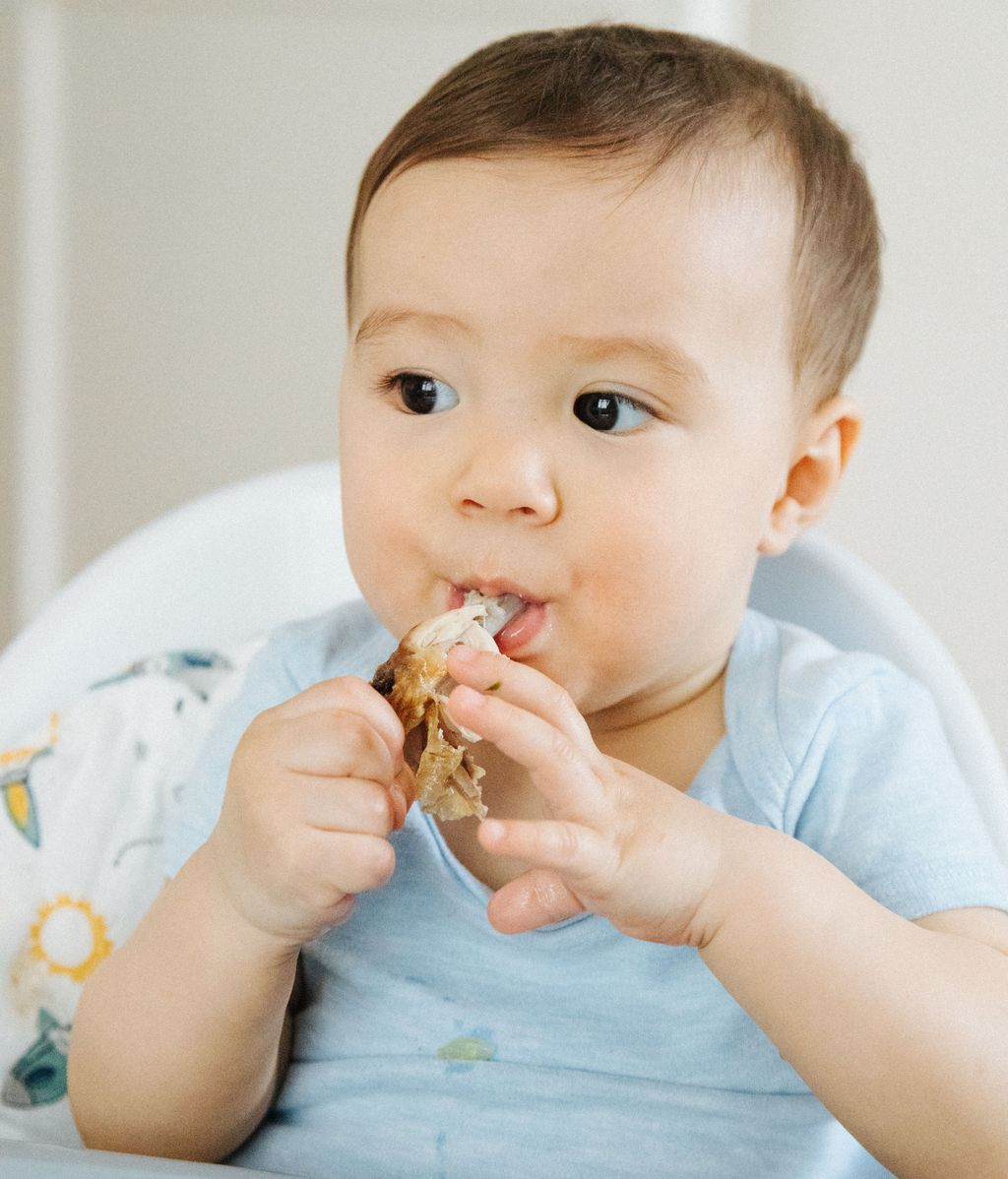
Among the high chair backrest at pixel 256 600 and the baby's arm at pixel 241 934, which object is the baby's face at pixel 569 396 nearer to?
the baby's arm at pixel 241 934

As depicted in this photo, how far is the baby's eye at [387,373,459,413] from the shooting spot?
725mm

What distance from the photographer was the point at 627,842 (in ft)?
1.96

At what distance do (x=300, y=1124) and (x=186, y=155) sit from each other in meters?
1.22

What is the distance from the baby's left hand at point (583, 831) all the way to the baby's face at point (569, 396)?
110 millimetres

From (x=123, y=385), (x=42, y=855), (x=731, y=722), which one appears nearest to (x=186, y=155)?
(x=123, y=385)

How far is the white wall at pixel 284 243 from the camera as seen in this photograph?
5.12 feet

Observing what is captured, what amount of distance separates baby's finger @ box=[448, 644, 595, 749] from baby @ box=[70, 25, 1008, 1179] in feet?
0.13

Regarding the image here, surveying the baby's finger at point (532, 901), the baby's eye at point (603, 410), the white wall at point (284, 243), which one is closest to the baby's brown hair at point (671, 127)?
the baby's eye at point (603, 410)

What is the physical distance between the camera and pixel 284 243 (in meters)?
1.68

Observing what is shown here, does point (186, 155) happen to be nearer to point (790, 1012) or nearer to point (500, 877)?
point (500, 877)

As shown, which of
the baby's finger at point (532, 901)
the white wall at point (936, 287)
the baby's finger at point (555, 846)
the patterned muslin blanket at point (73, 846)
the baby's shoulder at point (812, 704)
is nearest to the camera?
the baby's finger at point (555, 846)

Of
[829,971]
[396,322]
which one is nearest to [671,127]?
[396,322]

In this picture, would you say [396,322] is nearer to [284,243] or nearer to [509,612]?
[509,612]

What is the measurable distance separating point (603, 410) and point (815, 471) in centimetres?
20
